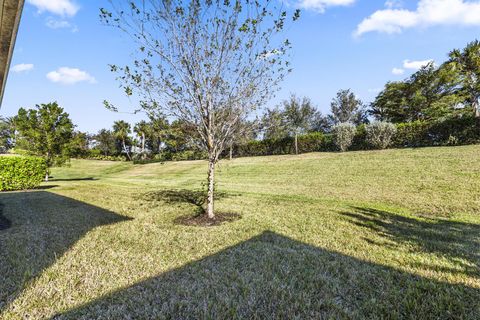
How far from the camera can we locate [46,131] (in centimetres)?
1609

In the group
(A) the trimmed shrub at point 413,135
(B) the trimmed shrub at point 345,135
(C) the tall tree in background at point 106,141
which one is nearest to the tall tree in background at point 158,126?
(B) the trimmed shrub at point 345,135

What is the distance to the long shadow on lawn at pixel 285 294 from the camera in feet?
8.27

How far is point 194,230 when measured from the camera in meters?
5.66

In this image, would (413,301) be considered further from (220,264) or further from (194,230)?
(194,230)

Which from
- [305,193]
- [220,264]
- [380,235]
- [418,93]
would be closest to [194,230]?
[220,264]

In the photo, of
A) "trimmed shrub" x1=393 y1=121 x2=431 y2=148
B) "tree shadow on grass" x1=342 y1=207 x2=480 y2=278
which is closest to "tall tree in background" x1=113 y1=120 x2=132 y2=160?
"trimmed shrub" x1=393 y1=121 x2=431 y2=148

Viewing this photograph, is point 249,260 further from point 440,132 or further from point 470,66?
point 470,66

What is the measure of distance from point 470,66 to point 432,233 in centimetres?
3298

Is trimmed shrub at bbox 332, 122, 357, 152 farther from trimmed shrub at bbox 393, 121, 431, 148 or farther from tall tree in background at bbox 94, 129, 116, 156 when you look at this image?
tall tree in background at bbox 94, 129, 116, 156

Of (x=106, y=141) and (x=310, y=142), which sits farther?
(x=106, y=141)

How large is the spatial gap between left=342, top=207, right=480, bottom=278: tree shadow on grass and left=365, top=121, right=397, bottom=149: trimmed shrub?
49.0 feet

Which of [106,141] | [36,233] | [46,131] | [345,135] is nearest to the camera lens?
[36,233]

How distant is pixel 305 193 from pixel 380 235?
223 inches

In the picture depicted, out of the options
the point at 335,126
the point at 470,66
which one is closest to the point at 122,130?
the point at 335,126
